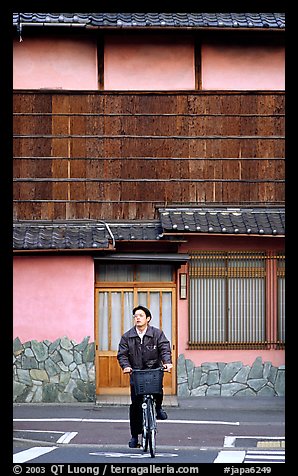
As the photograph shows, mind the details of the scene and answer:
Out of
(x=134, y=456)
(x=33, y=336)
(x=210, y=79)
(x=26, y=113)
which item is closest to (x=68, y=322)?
(x=33, y=336)

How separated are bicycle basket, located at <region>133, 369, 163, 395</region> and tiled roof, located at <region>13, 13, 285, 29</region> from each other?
9.75 meters

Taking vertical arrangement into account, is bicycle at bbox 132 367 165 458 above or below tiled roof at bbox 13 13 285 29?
below

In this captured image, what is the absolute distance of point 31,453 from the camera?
12.7m

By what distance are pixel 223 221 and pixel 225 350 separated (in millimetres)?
2751

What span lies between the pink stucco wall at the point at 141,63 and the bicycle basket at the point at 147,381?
31.6ft

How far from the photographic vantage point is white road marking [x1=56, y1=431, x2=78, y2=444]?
14.5m

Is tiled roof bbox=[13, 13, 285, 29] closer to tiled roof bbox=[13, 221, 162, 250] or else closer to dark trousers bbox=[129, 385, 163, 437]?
tiled roof bbox=[13, 221, 162, 250]

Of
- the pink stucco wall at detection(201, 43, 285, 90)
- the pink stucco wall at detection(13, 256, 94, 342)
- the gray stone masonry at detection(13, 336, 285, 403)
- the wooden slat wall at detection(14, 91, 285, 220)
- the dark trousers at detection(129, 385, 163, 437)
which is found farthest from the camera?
the pink stucco wall at detection(201, 43, 285, 90)

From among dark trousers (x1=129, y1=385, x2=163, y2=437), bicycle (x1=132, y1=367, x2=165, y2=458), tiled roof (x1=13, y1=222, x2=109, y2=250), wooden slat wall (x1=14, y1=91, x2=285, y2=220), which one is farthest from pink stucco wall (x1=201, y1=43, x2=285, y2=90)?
bicycle (x1=132, y1=367, x2=165, y2=458)

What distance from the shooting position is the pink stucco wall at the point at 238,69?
20.7 meters

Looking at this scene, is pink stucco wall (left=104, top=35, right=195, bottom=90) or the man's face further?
pink stucco wall (left=104, top=35, right=195, bottom=90)

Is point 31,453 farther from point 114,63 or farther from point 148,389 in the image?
point 114,63
